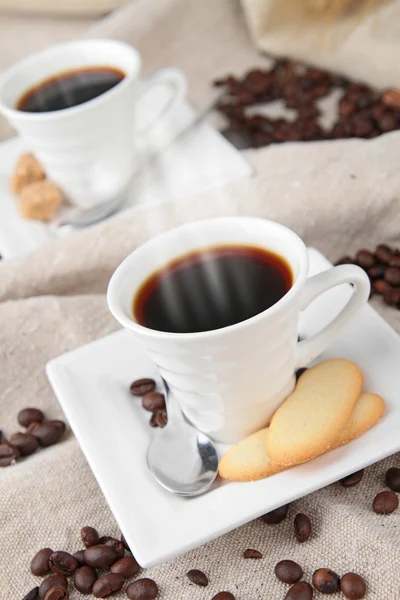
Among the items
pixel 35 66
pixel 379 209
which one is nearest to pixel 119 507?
pixel 379 209

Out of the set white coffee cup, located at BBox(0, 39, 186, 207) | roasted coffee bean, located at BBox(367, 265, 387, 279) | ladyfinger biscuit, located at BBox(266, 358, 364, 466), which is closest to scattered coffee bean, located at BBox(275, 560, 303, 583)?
ladyfinger biscuit, located at BBox(266, 358, 364, 466)

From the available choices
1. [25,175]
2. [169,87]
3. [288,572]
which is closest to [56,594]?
[288,572]

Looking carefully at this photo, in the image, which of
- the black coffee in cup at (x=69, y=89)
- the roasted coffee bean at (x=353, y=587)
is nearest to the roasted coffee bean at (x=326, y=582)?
the roasted coffee bean at (x=353, y=587)

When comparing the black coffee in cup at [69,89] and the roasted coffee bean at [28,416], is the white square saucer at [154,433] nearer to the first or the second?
the roasted coffee bean at [28,416]

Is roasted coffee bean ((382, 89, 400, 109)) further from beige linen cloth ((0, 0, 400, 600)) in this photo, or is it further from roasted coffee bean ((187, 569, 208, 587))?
roasted coffee bean ((187, 569, 208, 587))

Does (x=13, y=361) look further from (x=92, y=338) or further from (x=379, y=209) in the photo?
(x=379, y=209)

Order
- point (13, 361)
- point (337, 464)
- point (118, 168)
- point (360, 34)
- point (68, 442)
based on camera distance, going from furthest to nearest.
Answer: point (360, 34), point (118, 168), point (13, 361), point (68, 442), point (337, 464)
